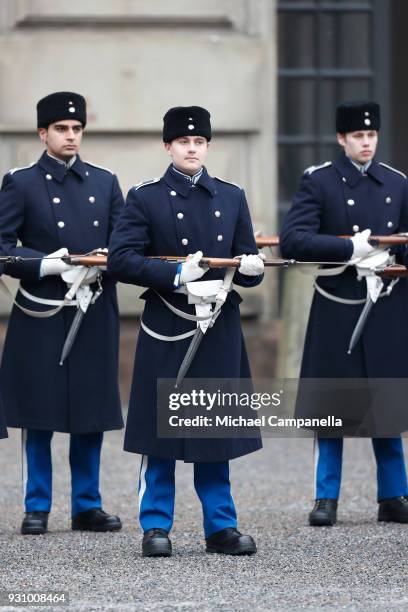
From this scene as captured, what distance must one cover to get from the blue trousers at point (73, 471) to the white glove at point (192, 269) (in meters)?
1.32

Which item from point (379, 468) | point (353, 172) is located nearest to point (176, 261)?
point (353, 172)

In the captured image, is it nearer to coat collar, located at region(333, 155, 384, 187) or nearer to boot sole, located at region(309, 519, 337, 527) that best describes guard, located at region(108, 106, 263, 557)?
boot sole, located at region(309, 519, 337, 527)

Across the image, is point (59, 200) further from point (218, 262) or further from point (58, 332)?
point (218, 262)

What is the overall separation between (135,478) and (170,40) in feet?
12.0

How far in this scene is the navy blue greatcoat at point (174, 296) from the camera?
7.38 m

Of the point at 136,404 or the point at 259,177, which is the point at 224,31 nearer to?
the point at 259,177

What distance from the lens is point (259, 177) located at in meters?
12.6

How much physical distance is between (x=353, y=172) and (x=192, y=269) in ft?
4.60

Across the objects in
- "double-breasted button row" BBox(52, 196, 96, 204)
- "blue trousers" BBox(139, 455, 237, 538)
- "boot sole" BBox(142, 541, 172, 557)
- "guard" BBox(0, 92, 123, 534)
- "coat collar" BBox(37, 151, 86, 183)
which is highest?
"coat collar" BBox(37, 151, 86, 183)


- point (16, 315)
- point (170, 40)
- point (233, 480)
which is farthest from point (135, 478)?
point (170, 40)

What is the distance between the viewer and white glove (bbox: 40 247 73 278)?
8.02m

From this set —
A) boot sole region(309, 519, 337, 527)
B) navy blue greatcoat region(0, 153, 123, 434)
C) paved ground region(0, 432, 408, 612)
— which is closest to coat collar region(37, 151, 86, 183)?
navy blue greatcoat region(0, 153, 123, 434)

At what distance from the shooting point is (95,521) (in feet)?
26.8

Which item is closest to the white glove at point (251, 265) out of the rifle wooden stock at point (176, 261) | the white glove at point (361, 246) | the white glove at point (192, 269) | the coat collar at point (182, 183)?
the rifle wooden stock at point (176, 261)
